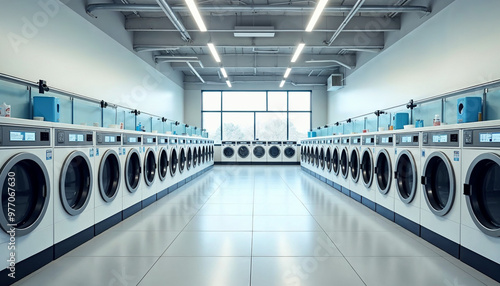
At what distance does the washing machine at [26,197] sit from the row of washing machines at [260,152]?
9888 mm

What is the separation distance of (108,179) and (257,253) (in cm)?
211

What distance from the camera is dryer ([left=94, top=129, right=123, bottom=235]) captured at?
2947mm

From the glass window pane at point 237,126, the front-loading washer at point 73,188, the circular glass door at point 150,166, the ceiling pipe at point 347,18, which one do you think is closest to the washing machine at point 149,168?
the circular glass door at point 150,166

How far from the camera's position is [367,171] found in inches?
174

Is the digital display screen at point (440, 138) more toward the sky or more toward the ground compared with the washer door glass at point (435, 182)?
more toward the sky

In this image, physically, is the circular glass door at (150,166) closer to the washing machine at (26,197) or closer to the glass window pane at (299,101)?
the washing machine at (26,197)

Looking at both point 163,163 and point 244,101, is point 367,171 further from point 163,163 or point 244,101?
point 244,101

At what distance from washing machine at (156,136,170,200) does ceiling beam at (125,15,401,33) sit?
302 cm

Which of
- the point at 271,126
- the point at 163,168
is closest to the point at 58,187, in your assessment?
the point at 163,168

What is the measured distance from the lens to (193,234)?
114 inches

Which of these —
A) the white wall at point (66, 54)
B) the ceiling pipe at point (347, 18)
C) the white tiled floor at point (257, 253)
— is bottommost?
the white tiled floor at point (257, 253)

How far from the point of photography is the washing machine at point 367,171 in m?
4.09

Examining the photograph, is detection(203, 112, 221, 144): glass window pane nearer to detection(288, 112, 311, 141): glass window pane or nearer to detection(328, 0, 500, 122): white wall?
detection(288, 112, 311, 141): glass window pane

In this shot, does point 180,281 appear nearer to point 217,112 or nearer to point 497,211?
point 497,211
